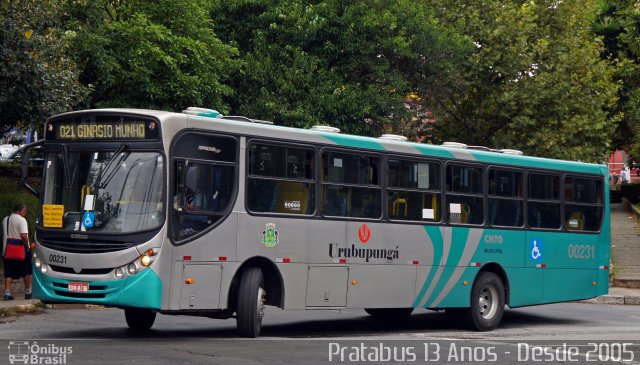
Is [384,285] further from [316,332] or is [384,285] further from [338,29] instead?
[338,29]

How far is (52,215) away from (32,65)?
19.4ft

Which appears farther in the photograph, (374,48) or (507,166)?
(374,48)

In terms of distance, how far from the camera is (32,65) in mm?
18641

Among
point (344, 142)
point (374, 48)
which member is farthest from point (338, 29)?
point (344, 142)

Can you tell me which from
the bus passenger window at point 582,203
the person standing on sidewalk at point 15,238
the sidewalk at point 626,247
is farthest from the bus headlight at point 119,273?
the sidewalk at point 626,247

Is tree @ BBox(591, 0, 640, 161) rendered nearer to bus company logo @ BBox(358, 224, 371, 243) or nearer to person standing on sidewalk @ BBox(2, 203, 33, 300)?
bus company logo @ BBox(358, 224, 371, 243)

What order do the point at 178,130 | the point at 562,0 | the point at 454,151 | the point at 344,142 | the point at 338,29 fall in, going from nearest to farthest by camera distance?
1. the point at 178,130
2. the point at 344,142
3. the point at 454,151
4. the point at 338,29
5. the point at 562,0

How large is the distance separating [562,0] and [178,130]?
26.8m

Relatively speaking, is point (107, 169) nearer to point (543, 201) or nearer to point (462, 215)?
point (462, 215)

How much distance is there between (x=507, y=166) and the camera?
18.3m

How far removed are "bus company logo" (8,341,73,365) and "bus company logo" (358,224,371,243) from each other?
16.8 ft

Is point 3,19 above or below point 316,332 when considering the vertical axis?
above

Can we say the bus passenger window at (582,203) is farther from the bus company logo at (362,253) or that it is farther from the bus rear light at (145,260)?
the bus rear light at (145,260)

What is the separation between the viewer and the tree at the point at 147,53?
24844 mm
